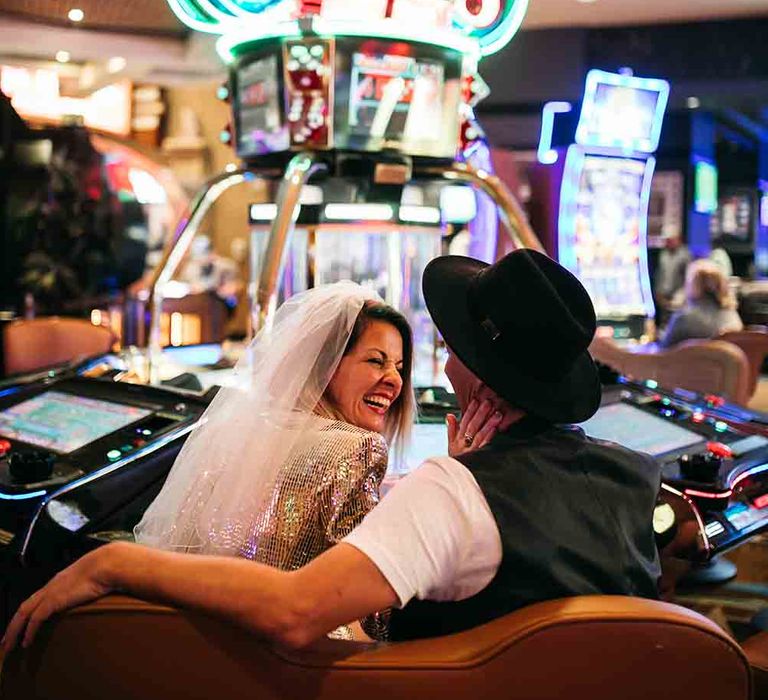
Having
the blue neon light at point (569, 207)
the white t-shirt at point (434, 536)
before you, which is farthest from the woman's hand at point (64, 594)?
the blue neon light at point (569, 207)

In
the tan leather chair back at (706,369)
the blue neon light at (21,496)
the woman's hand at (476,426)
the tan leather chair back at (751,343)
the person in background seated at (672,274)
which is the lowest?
the person in background seated at (672,274)

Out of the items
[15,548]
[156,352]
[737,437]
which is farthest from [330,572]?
[156,352]

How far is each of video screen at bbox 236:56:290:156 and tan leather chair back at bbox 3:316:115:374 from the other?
3.62ft

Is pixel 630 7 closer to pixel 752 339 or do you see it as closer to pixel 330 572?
pixel 752 339

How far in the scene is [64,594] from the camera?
118cm

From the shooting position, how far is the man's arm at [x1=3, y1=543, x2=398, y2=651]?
109 cm

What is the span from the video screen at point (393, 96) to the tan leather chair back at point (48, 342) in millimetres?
1484

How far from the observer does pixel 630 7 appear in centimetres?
812

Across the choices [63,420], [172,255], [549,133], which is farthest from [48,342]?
[549,133]

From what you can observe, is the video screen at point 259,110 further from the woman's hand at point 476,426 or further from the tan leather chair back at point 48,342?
the woman's hand at point 476,426

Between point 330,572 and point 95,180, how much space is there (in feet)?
25.5

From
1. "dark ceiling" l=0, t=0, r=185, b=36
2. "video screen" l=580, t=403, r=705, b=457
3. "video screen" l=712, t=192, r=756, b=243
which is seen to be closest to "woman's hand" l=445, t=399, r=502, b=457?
"video screen" l=580, t=403, r=705, b=457

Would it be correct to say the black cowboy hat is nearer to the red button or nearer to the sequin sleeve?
the sequin sleeve

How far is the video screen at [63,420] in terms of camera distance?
2.33 metres
